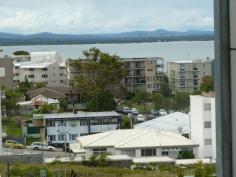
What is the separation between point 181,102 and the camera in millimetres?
13383

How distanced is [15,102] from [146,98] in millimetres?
3375

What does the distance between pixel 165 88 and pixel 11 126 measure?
547cm

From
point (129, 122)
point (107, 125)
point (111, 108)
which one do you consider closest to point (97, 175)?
point (107, 125)

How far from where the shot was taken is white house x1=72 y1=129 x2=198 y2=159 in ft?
25.8

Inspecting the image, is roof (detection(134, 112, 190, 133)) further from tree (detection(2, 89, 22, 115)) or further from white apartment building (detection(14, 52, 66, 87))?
white apartment building (detection(14, 52, 66, 87))

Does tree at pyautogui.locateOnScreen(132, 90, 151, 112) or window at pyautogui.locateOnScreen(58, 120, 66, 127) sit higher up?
tree at pyautogui.locateOnScreen(132, 90, 151, 112)

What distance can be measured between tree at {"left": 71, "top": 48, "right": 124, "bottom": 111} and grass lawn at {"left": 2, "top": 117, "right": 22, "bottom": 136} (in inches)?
67.7

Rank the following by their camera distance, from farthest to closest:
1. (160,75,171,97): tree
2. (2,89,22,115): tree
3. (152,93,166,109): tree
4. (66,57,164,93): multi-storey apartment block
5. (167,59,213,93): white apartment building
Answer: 1. (66,57,164,93): multi-storey apartment block
2. (167,59,213,93): white apartment building
3. (160,75,171,97): tree
4. (152,93,166,109): tree
5. (2,89,22,115): tree

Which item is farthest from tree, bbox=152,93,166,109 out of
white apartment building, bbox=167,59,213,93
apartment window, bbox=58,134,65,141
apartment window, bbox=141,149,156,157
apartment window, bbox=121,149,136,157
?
apartment window, bbox=121,149,136,157

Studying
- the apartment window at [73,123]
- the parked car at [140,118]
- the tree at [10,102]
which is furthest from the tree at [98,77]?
the apartment window at [73,123]

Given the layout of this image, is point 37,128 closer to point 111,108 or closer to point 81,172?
point 111,108

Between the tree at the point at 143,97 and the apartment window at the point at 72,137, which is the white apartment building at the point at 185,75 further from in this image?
the apartment window at the point at 72,137

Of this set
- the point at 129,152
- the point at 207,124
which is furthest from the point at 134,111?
the point at 129,152

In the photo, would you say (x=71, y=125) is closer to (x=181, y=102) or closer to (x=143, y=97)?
(x=181, y=102)
